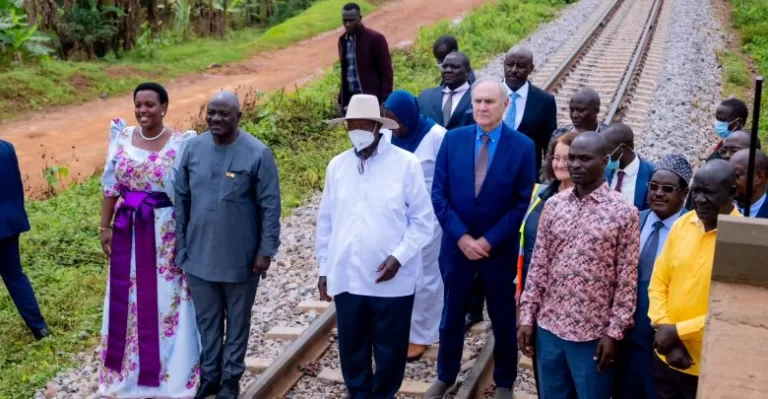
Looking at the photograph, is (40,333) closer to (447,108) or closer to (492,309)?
(447,108)

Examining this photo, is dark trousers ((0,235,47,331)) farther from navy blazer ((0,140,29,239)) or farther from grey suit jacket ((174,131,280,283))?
grey suit jacket ((174,131,280,283))

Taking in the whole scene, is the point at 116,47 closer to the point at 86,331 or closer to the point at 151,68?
the point at 151,68

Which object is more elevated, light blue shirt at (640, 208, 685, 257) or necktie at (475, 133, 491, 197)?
necktie at (475, 133, 491, 197)

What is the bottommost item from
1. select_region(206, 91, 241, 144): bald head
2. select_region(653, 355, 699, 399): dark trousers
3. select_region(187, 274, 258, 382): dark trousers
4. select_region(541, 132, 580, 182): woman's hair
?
select_region(187, 274, 258, 382): dark trousers

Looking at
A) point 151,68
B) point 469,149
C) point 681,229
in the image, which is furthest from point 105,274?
point 151,68

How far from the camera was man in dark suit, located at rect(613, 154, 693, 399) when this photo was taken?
4301 millimetres

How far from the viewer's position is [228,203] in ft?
17.4

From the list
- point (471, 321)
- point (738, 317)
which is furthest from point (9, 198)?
point (738, 317)

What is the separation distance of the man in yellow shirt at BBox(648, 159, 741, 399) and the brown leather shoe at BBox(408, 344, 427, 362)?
233 centimetres

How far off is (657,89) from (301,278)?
8.23 m

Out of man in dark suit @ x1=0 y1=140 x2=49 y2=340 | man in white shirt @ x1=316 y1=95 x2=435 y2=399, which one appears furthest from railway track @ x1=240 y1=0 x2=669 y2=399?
man in dark suit @ x1=0 y1=140 x2=49 y2=340

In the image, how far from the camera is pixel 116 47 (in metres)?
21.0

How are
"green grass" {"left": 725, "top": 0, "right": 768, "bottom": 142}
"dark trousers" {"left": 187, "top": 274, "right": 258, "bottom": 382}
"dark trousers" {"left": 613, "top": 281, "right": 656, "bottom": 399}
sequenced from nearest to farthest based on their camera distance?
"dark trousers" {"left": 613, "top": 281, "right": 656, "bottom": 399} → "dark trousers" {"left": 187, "top": 274, "right": 258, "bottom": 382} → "green grass" {"left": 725, "top": 0, "right": 768, "bottom": 142}

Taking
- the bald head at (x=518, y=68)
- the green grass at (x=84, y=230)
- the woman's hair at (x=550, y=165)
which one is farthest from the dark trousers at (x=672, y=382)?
the green grass at (x=84, y=230)
